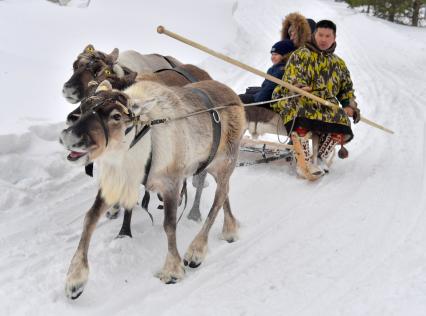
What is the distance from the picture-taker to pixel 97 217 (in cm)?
363

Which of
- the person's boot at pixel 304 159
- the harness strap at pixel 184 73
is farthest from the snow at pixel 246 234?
the harness strap at pixel 184 73

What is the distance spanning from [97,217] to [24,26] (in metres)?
10.8

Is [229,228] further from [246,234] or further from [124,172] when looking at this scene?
[124,172]

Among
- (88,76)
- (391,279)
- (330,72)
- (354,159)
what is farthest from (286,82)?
(391,279)

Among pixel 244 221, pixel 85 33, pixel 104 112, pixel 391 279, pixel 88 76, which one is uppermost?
pixel 104 112

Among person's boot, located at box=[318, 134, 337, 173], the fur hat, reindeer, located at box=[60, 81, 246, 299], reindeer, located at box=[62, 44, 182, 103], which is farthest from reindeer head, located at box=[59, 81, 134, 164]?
the fur hat

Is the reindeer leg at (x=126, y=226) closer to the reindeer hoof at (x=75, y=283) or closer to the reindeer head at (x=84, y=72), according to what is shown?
the reindeer hoof at (x=75, y=283)

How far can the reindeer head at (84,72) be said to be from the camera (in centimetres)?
496

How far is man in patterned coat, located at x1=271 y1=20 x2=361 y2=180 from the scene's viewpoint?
6.02 metres

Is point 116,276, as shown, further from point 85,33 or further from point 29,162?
point 85,33

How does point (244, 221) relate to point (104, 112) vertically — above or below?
below

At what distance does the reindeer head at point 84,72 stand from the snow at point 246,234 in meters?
1.07

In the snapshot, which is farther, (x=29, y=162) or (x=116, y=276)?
(x=29, y=162)

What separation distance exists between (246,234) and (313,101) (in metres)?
2.25
